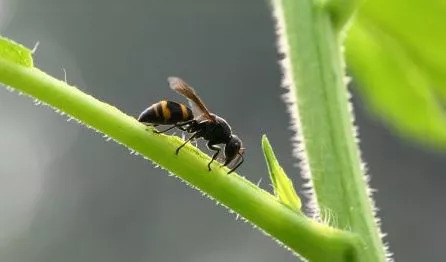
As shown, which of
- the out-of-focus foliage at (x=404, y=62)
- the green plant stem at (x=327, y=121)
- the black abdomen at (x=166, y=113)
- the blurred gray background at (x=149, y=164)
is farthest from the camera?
the blurred gray background at (x=149, y=164)

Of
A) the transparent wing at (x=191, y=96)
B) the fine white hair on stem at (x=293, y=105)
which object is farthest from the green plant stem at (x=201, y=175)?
the transparent wing at (x=191, y=96)

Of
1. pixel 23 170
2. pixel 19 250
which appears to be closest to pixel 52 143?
pixel 23 170

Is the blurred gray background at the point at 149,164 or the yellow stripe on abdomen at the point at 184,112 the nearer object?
the yellow stripe on abdomen at the point at 184,112

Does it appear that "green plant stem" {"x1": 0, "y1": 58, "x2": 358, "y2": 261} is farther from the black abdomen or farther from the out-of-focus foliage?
the out-of-focus foliage

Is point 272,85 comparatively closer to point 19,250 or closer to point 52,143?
point 19,250

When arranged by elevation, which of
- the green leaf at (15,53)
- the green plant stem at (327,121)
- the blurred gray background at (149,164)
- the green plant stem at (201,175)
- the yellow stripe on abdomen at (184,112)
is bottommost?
the green plant stem at (201,175)

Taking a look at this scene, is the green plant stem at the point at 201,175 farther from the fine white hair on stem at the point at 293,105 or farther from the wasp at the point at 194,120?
the wasp at the point at 194,120

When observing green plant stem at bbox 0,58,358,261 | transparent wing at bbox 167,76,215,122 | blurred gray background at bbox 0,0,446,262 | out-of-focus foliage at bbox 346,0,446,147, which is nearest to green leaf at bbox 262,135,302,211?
green plant stem at bbox 0,58,358,261

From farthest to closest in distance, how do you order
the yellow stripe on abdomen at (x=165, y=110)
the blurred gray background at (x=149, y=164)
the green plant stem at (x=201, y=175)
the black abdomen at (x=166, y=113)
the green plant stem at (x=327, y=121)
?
the blurred gray background at (x=149, y=164) → the yellow stripe on abdomen at (x=165, y=110) → the black abdomen at (x=166, y=113) → the green plant stem at (x=327, y=121) → the green plant stem at (x=201, y=175)
